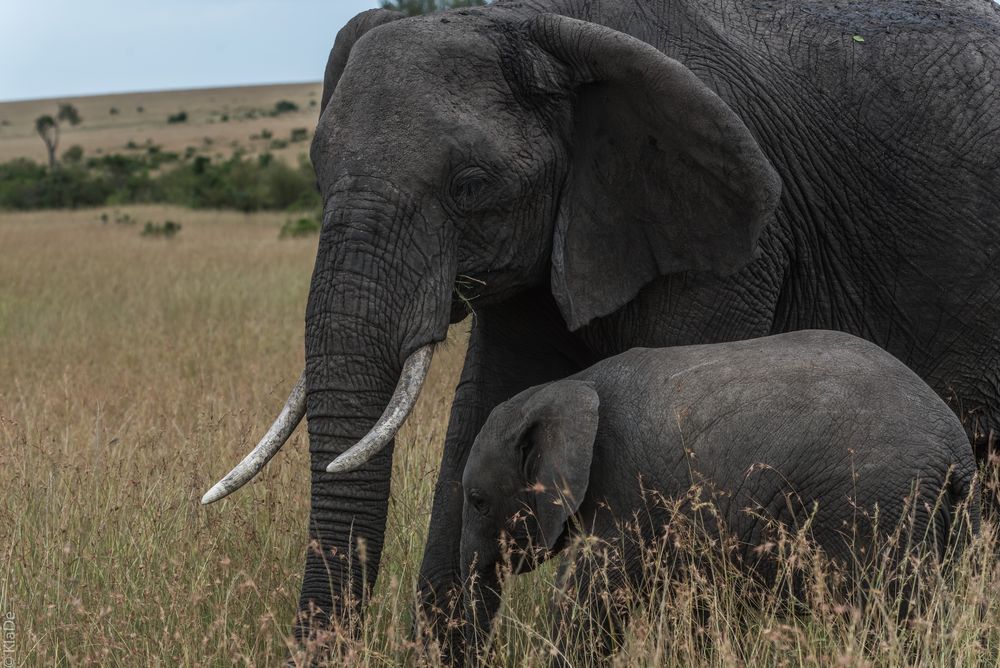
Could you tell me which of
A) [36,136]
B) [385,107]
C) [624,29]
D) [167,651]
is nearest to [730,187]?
[624,29]

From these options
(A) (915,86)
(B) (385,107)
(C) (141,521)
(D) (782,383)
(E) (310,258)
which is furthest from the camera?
(E) (310,258)

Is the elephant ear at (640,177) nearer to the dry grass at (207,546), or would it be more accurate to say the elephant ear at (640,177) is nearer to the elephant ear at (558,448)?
the elephant ear at (558,448)

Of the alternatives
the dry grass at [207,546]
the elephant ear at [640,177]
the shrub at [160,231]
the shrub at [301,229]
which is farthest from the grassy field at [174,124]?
the elephant ear at [640,177]

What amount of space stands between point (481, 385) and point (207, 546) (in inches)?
50.0

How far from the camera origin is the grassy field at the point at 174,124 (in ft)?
219

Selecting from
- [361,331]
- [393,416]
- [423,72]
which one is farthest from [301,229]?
[393,416]

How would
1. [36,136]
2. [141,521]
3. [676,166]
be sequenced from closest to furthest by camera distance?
1. [676,166]
2. [141,521]
3. [36,136]

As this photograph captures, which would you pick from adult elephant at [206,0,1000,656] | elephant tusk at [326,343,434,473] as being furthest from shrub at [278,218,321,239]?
elephant tusk at [326,343,434,473]

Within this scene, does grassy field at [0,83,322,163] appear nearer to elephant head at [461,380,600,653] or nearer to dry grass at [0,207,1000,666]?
dry grass at [0,207,1000,666]

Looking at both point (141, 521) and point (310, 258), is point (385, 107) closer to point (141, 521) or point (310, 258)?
point (141, 521)

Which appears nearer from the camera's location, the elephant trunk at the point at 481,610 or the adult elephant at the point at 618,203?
the adult elephant at the point at 618,203

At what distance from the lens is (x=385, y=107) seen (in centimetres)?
389

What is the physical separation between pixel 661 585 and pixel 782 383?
28.5 inches

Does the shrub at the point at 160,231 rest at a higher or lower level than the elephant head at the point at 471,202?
lower
